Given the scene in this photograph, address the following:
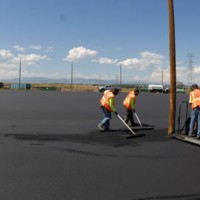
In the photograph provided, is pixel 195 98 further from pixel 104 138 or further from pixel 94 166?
pixel 94 166

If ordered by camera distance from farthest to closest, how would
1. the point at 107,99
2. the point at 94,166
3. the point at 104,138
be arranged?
the point at 107,99 → the point at 104,138 → the point at 94,166

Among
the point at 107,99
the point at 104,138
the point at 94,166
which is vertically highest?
the point at 107,99

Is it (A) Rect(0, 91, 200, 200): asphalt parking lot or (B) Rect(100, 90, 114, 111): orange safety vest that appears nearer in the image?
(A) Rect(0, 91, 200, 200): asphalt parking lot

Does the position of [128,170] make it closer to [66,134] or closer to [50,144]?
[50,144]

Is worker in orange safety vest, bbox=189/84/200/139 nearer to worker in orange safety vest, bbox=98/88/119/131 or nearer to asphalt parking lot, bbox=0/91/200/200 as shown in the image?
asphalt parking lot, bbox=0/91/200/200

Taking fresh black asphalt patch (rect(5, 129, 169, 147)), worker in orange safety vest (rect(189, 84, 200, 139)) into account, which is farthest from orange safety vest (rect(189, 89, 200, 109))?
fresh black asphalt patch (rect(5, 129, 169, 147))

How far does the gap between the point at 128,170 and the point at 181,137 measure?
15.7 ft

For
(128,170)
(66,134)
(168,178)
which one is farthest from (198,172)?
(66,134)

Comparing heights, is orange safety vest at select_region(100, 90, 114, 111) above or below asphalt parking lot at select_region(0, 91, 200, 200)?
above

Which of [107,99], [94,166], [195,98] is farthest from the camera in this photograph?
[107,99]

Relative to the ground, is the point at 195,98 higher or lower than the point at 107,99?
higher

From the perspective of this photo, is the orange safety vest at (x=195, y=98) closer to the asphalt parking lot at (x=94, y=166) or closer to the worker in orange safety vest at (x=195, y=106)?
the worker in orange safety vest at (x=195, y=106)

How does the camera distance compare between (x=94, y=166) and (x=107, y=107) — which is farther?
(x=107, y=107)

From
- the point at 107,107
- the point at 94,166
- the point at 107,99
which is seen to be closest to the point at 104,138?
the point at 107,107
